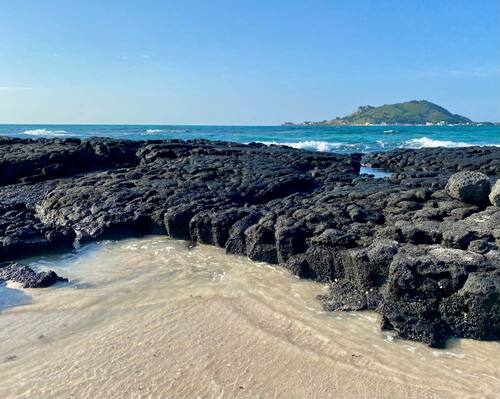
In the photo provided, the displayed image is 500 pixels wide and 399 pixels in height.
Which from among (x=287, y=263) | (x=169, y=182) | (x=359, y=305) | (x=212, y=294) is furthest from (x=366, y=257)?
(x=169, y=182)

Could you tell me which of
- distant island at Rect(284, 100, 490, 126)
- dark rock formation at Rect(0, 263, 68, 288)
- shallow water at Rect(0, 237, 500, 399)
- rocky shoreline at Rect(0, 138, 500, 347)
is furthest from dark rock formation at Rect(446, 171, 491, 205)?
distant island at Rect(284, 100, 490, 126)

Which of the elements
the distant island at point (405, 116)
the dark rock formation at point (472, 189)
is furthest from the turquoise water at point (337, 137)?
the distant island at point (405, 116)

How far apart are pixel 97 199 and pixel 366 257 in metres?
8.42

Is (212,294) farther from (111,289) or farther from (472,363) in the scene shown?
(472,363)

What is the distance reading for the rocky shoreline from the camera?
643cm

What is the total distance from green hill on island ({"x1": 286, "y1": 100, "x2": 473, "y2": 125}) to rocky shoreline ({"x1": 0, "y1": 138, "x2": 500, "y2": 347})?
479ft

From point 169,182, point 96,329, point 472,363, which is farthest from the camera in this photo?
point 169,182

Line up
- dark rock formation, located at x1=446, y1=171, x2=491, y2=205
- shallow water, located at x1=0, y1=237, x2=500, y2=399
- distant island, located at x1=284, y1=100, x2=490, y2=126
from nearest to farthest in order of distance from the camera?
shallow water, located at x1=0, y1=237, x2=500, y2=399, dark rock formation, located at x1=446, y1=171, x2=491, y2=205, distant island, located at x1=284, y1=100, x2=490, y2=126

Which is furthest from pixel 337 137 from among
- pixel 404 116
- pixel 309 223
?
pixel 404 116

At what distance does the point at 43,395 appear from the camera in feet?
16.1

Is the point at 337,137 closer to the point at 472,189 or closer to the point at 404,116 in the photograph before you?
the point at 472,189

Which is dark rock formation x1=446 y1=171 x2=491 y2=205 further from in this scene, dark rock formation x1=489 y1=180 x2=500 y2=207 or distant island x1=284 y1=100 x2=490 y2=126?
distant island x1=284 y1=100 x2=490 y2=126

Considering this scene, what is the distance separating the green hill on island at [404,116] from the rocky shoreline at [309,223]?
14593 centimetres

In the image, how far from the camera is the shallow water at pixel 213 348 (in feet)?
16.5
